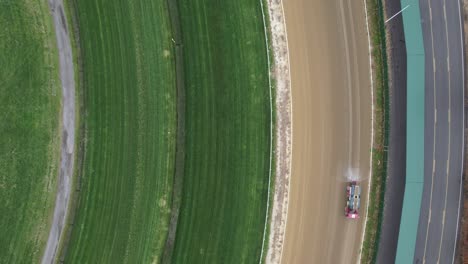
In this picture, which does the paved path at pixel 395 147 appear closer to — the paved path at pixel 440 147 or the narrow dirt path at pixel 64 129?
the paved path at pixel 440 147

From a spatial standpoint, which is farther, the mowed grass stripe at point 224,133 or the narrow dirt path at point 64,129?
the mowed grass stripe at point 224,133

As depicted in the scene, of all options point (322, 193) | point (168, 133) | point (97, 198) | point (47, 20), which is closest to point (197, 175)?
point (168, 133)

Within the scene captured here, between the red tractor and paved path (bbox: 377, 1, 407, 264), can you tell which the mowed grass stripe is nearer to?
the red tractor

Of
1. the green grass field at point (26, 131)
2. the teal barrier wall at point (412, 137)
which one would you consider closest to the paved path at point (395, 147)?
the teal barrier wall at point (412, 137)

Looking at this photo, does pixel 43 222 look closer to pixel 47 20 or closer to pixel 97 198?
pixel 97 198

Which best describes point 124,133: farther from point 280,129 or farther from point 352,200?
point 352,200

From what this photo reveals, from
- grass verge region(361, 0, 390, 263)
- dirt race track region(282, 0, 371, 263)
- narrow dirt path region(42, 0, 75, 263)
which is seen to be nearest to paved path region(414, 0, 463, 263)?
grass verge region(361, 0, 390, 263)
